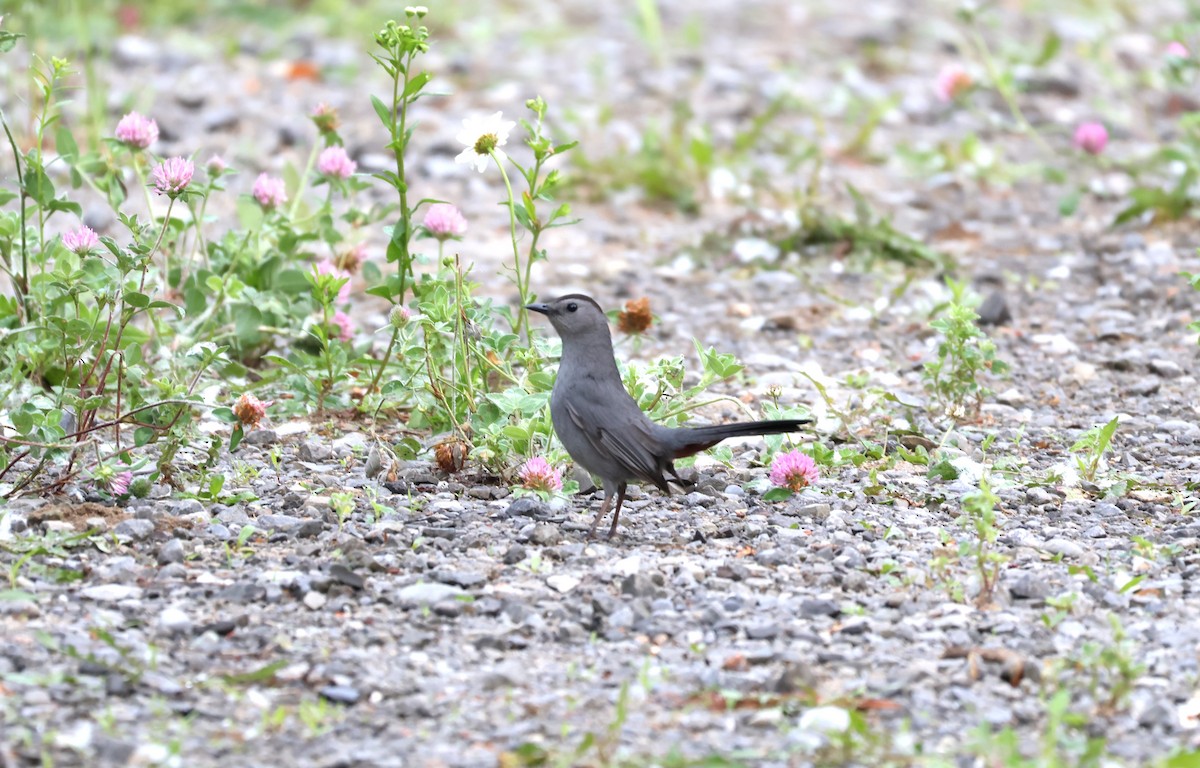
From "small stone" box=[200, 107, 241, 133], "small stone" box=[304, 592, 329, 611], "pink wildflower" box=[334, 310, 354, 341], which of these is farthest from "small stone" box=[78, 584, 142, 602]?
"small stone" box=[200, 107, 241, 133]

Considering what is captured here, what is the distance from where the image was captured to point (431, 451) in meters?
4.45

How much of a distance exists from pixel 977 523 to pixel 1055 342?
2.49 m

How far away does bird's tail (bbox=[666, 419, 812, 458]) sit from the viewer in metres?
3.87

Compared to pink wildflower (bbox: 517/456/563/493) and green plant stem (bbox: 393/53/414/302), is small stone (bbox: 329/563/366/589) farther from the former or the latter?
green plant stem (bbox: 393/53/414/302)

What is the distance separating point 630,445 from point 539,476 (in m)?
0.34

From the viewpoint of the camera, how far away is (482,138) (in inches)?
165

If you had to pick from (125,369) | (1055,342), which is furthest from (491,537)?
(1055,342)

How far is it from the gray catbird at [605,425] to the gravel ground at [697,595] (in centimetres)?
19

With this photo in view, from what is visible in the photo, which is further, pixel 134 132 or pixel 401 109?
pixel 134 132

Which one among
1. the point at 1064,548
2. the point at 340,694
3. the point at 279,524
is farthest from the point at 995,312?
the point at 340,694

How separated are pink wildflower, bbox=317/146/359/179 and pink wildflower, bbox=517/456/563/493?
1299 mm

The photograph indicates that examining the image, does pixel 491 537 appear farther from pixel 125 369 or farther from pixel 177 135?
pixel 177 135

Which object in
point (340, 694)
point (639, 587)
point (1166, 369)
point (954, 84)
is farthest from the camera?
point (954, 84)

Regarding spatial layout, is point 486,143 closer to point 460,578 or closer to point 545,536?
point 545,536
